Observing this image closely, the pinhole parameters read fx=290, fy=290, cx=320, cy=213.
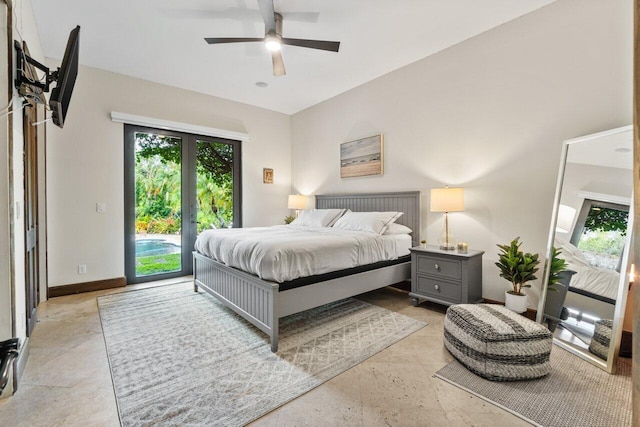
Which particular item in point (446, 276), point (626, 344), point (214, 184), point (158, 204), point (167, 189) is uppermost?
point (214, 184)

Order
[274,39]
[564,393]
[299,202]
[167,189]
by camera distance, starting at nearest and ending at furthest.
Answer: [564,393]
[274,39]
[167,189]
[299,202]

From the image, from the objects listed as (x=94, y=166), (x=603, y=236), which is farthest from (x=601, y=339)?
(x=94, y=166)

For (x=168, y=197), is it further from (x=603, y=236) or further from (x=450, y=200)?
(x=603, y=236)

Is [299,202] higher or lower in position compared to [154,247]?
higher

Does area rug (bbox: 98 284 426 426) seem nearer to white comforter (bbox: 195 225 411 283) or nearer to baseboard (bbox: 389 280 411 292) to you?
white comforter (bbox: 195 225 411 283)

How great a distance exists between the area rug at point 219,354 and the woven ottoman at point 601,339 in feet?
3.96

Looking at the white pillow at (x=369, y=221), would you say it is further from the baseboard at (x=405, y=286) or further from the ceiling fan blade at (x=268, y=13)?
the ceiling fan blade at (x=268, y=13)

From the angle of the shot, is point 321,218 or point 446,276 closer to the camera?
point 446,276

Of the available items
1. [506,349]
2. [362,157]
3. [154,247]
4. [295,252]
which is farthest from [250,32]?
[506,349]

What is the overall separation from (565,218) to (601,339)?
37.8 inches

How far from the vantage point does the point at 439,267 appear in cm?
301

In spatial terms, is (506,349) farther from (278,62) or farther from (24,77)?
(24,77)

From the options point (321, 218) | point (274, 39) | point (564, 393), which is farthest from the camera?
point (321, 218)

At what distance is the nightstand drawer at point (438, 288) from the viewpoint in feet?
9.47
